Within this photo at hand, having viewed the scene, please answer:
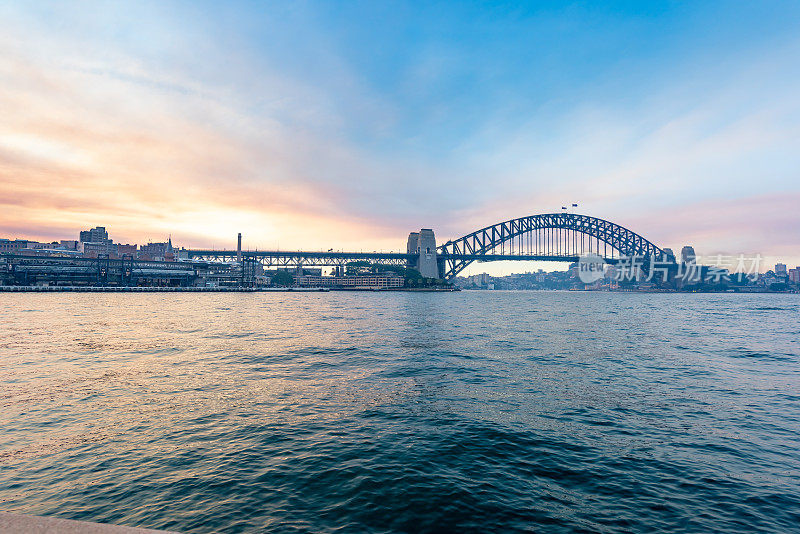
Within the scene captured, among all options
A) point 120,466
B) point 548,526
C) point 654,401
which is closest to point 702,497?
point 548,526

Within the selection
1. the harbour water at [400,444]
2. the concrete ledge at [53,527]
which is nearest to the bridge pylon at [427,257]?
the harbour water at [400,444]

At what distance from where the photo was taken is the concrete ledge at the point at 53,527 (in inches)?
141

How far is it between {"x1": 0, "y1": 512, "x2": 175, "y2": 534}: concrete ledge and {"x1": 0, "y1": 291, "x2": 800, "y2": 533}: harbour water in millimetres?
3041

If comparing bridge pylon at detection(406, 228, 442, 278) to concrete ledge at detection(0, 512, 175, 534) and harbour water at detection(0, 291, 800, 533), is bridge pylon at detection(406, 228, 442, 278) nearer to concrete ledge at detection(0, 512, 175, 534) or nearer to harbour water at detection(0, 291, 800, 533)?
harbour water at detection(0, 291, 800, 533)

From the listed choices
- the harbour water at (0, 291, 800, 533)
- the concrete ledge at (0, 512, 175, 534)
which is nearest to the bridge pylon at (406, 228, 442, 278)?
the harbour water at (0, 291, 800, 533)

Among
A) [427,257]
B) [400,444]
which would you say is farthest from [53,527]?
[427,257]

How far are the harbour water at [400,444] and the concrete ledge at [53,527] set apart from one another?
9.98 ft

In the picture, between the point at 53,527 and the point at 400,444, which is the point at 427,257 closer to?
the point at 400,444

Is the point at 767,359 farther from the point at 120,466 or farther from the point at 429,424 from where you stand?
the point at 120,466

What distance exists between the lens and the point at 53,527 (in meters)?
3.63

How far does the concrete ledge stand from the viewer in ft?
11.8

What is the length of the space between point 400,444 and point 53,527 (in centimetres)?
744

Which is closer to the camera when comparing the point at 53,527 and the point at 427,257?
the point at 53,527

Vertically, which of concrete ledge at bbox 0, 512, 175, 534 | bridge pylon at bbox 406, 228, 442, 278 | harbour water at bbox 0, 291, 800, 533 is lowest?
harbour water at bbox 0, 291, 800, 533
